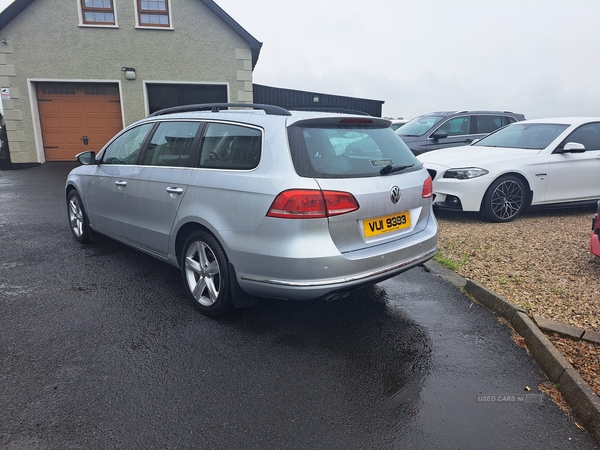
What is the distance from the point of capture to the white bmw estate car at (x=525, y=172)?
654cm

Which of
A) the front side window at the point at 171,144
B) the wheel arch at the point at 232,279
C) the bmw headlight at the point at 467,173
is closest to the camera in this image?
the wheel arch at the point at 232,279

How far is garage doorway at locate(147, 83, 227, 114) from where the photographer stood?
Result: 48.9 feet

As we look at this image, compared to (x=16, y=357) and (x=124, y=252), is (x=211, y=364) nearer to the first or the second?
(x=16, y=357)

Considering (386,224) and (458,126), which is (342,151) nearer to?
(386,224)

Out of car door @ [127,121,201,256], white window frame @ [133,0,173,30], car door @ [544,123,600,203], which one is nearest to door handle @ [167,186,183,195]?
car door @ [127,121,201,256]

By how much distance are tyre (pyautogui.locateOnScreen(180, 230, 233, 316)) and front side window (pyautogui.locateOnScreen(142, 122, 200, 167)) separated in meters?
0.74

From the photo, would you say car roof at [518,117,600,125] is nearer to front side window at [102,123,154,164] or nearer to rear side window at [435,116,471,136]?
rear side window at [435,116,471,136]

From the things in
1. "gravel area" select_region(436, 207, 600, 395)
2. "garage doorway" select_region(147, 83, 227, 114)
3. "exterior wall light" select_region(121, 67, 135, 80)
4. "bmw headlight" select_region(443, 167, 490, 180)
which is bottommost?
"gravel area" select_region(436, 207, 600, 395)

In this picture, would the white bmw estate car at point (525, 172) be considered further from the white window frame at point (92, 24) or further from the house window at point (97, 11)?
the house window at point (97, 11)

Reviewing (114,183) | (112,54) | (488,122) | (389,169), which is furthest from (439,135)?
(112,54)

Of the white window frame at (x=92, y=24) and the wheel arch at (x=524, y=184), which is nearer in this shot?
the wheel arch at (x=524, y=184)

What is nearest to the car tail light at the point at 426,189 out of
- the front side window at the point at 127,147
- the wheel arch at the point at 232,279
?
the wheel arch at the point at 232,279

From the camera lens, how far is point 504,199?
6.62 m

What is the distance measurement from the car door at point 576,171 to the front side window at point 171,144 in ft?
18.6
